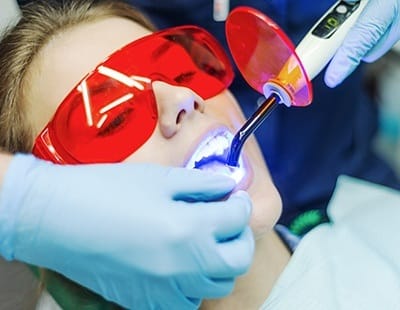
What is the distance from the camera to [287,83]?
113 cm

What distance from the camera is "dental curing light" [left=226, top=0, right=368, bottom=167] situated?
1.13 metres

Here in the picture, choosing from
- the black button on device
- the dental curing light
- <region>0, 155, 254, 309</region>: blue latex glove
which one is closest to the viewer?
<region>0, 155, 254, 309</region>: blue latex glove

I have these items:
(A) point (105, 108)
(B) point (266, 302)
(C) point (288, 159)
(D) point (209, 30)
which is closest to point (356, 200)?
(C) point (288, 159)

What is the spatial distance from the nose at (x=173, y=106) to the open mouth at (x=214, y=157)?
5 cm

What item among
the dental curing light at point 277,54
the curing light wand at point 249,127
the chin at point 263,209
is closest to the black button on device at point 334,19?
the dental curing light at point 277,54

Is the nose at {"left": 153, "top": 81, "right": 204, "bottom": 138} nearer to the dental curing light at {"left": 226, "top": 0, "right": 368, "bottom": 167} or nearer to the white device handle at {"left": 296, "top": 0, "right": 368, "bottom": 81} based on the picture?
the dental curing light at {"left": 226, "top": 0, "right": 368, "bottom": 167}

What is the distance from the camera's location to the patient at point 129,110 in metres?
1.20

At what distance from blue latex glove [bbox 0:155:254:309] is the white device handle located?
29 centimetres

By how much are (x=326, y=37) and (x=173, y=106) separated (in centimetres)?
28

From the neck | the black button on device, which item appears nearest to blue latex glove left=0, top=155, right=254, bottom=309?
the neck

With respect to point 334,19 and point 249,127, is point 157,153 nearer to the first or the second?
point 249,127

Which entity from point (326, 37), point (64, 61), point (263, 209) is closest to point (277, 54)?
point (326, 37)

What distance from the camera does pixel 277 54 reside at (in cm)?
118

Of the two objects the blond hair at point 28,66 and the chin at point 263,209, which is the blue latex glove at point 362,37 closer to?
the chin at point 263,209
